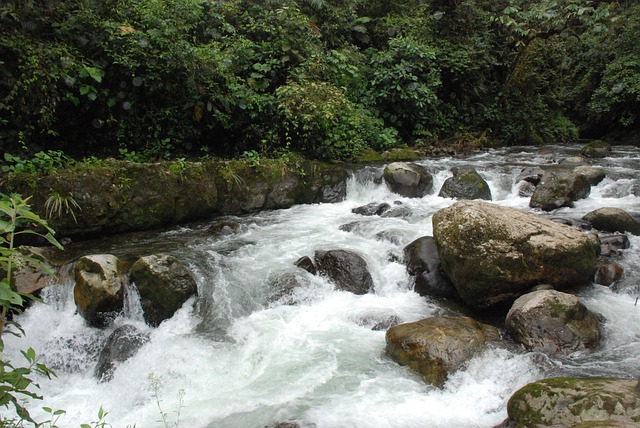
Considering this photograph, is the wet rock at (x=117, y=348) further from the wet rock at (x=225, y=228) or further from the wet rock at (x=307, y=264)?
the wet rock at (x=225, y=228)

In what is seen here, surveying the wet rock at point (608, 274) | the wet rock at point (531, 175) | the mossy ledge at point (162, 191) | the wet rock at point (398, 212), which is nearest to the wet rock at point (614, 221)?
the wet rock at point (608, 274)

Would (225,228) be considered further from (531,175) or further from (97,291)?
(531,175)

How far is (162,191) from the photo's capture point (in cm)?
788

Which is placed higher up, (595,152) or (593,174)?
(595,152)

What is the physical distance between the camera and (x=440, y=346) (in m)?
4.65

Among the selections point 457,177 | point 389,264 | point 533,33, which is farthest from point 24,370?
point 533,33

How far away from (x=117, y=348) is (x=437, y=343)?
11.4 feet

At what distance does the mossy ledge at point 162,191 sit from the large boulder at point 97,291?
1.82 metres

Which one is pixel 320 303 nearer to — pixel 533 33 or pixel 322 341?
pixel 322 341

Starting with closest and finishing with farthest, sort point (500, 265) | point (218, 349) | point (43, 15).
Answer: point (218, 349)
point (500, 265)
point (43, 15)

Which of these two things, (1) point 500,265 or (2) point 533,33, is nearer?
(1) point 500,265

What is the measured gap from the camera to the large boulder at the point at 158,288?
552 cm

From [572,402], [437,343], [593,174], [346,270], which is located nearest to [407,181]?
[593,174]

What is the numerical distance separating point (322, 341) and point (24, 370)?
3.52 m
